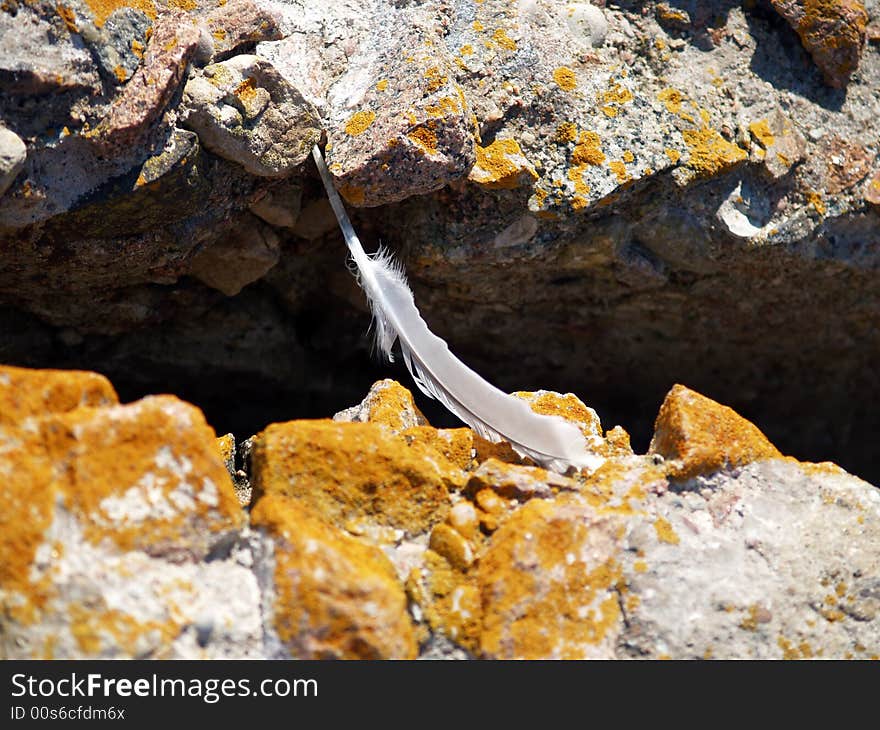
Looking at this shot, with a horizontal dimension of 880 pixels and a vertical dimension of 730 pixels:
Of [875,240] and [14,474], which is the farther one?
[875,240]

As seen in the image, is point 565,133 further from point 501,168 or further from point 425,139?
point 425,139

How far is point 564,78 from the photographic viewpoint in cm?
286

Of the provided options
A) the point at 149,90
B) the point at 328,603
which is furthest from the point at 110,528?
the point at 149,90

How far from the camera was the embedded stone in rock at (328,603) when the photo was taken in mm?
1844

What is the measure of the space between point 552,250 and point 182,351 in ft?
4.62

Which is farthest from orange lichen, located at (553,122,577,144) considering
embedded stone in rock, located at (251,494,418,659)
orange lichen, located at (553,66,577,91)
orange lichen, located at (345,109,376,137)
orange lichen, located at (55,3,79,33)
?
embedded stone in rock, located at (251,494,418,659)

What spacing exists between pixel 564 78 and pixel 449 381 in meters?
1.05

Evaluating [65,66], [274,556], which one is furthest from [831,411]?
[65,66]

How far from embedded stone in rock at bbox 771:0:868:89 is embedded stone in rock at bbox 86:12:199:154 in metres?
1.90

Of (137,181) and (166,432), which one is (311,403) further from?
(166,432)

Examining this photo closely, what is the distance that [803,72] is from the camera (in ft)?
10.2

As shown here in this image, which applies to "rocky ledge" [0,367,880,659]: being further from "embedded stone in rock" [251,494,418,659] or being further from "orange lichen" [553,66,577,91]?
"orange lichen" [553,66,577,91]

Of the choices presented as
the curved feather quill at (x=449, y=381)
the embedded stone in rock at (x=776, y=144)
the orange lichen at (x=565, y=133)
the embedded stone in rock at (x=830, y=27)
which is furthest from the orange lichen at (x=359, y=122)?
the embedded stone in rock at (x=830, y=27)

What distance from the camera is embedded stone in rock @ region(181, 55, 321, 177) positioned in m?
2.50
